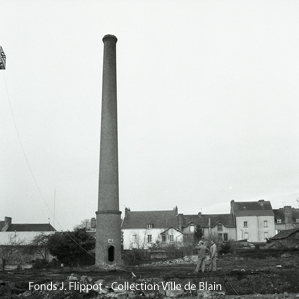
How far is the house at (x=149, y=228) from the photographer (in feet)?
188

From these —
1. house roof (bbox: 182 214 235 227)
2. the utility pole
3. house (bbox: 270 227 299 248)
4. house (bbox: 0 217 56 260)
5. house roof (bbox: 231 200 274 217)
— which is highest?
the utility pole

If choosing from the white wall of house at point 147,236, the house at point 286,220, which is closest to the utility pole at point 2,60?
the white wall of house at point 147,236

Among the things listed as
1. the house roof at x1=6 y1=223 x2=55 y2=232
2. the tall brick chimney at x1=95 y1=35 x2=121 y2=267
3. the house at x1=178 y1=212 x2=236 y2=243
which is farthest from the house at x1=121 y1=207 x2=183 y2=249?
the tall brick chimney at x1=95 y1=35 x2=121 y2=267

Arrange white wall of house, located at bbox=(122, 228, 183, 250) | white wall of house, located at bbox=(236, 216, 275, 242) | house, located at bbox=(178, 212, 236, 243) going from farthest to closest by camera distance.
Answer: house, located at bbox=(178, 212, 236, 243)
white wall of house, located at bbox=(236, 216, 275, 242)
white wall of house, located at bbox=(122, 228, 183, 250)

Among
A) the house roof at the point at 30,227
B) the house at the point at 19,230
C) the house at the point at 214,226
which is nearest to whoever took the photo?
the house at the point at 19,230

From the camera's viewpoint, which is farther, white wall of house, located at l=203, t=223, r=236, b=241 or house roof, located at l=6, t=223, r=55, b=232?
white wall of house, located at l=203, t=223, r=236, b=241

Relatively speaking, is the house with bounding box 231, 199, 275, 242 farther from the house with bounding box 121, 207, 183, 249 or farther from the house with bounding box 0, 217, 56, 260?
the house with bounding box 0, 217, 56, 260

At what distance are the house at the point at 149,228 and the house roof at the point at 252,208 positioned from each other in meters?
9.57

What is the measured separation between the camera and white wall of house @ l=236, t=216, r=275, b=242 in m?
59.6

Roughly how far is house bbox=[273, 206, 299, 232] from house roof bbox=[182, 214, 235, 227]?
727 centimetres

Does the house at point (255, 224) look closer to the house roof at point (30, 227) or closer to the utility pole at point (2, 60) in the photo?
the house roof at point (30, 227)

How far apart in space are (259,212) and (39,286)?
49.8 meters

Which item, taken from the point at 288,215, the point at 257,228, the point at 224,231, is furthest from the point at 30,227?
the point at 288,215

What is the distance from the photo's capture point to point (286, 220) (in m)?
61.6
